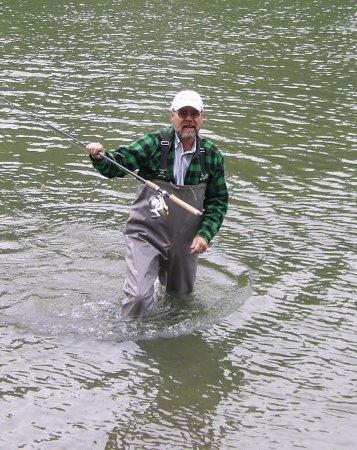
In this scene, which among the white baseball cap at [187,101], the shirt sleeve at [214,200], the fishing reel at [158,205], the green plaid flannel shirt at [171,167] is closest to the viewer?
the white baseball cap at [187,101]

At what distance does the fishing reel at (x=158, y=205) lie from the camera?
26.3ft

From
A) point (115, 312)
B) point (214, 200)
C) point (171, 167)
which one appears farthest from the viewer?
point (115, 312)

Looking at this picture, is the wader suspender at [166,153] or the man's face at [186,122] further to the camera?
the wader suspender at [166,153]

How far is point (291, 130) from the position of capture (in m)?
15.2

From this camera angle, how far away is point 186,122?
8.03m

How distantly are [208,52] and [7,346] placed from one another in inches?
566

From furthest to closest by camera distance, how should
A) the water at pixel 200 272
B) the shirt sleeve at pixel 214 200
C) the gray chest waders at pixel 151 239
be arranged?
the shirt sleeve at pixel 214 200 → the gray chest waders at pixel 151 239 → the water at pixel 200 272

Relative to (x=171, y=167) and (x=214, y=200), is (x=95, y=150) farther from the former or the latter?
(x=214, y=200)

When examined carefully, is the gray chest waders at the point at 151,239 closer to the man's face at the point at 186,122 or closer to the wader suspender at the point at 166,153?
the wader suspender at the point at 166,153

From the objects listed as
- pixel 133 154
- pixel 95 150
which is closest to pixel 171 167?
pixel 133 154

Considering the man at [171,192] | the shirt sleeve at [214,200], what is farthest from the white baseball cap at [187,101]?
the shirt sleeve at [214,200]

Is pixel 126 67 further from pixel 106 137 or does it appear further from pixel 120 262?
pixel 120 262

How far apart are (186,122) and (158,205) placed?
77 cm

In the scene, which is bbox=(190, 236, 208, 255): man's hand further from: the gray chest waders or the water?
the water
